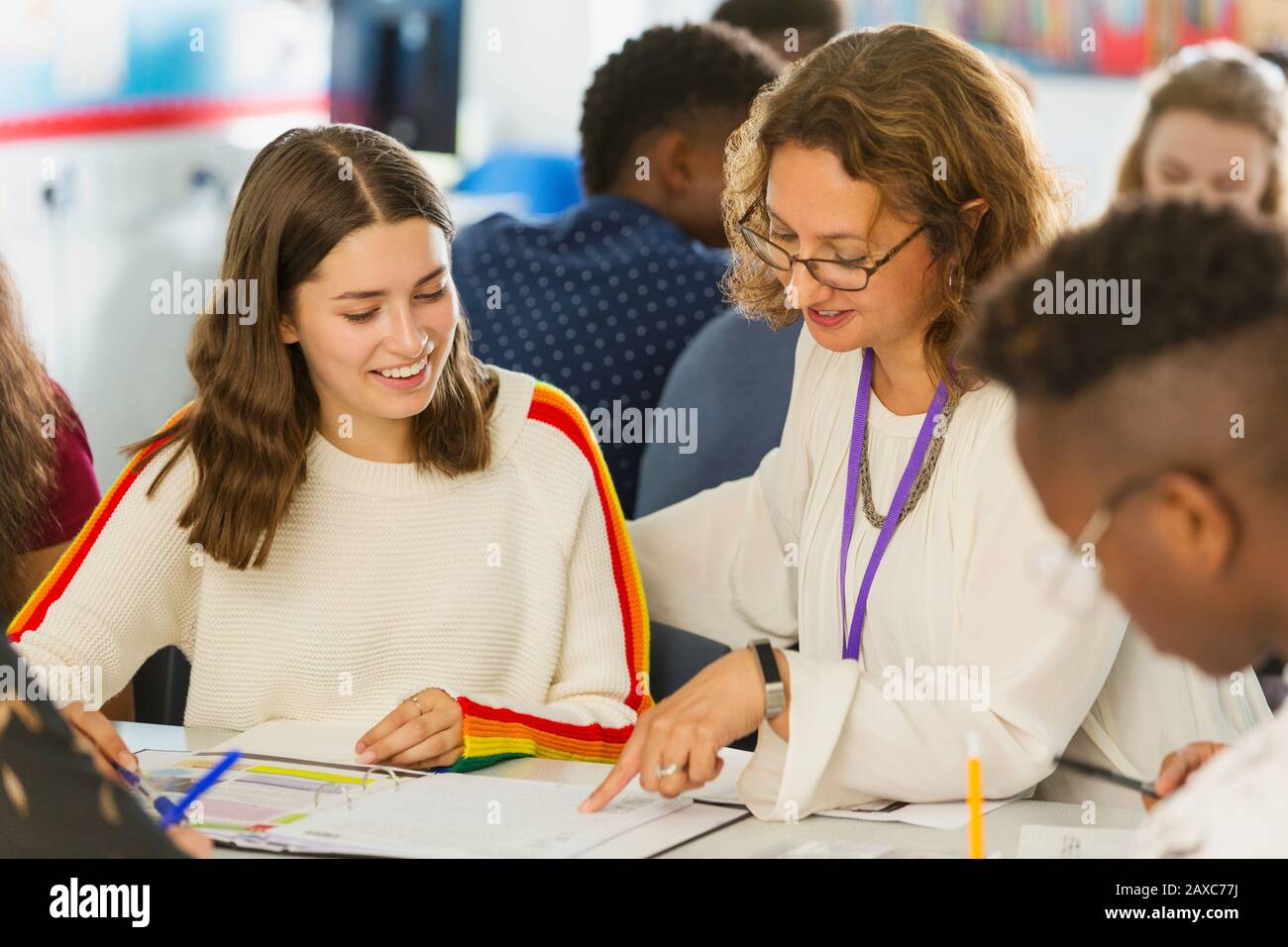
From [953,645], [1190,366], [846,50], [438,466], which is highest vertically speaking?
[846,50]

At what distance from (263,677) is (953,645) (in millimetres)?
815

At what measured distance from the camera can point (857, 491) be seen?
1.75 m

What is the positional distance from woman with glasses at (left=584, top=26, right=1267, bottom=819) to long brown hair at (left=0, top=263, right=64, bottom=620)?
39.0 inches

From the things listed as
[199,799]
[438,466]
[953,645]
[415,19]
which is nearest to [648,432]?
[438,466]

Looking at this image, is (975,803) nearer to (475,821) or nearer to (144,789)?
(475,821)

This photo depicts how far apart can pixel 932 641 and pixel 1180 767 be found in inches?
14.2

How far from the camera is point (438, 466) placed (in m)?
1.90

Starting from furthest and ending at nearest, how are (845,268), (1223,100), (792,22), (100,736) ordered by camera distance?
(792,22), (1223,100), (845,268), (100,736)

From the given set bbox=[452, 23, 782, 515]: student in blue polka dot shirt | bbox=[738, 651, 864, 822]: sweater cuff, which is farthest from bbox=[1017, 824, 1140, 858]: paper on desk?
bbox=[452, 23, 782, 515]: student in blue polka dot shirt

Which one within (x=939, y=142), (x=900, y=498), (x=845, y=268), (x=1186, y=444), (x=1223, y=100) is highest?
(x=1223, y=100)

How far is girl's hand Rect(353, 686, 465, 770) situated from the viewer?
1540 mm

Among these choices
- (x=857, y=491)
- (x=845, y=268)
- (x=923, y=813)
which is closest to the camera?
(x=923, y=813)

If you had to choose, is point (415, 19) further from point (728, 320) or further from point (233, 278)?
point (233, 278)

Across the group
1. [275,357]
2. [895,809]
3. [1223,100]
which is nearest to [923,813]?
[895,809]
